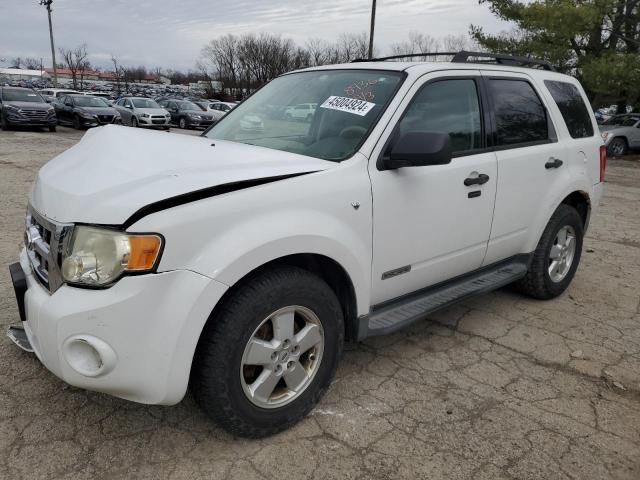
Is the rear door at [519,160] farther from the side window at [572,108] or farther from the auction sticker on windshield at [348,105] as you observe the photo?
the auction sticker on windshield at [348,105]

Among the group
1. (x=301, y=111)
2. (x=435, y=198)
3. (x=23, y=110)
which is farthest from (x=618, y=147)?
(x=23, y=110)

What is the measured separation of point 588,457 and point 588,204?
103 inches

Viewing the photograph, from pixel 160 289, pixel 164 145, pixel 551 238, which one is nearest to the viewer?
pixel 160 289

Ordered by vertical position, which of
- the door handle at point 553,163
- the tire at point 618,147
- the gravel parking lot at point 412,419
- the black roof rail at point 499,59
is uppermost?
the black roof rail at point 499,59

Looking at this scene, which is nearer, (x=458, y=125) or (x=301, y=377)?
(x=301, y=377)

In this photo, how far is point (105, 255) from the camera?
1.97 metres

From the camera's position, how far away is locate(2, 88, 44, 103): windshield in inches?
762

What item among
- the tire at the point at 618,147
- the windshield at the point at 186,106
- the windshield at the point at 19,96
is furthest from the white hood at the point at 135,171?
the windshield at the point at 186,106

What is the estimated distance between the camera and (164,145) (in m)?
2.60

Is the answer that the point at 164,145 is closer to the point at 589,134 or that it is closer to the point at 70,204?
the point at 70,204

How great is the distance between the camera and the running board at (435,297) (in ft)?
9.18

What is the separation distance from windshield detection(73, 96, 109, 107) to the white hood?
21199 millimetres

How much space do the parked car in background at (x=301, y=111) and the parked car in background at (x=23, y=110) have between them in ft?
61.8

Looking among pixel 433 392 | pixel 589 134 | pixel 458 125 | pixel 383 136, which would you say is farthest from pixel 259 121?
pixel 589 134
